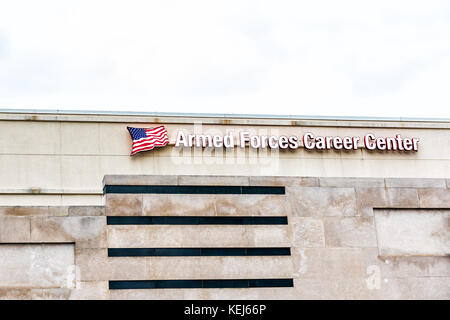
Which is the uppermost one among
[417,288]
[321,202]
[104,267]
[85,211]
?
[85,211]

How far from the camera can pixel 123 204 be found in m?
37.3

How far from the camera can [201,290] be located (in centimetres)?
3684

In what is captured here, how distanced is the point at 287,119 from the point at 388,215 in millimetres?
10950

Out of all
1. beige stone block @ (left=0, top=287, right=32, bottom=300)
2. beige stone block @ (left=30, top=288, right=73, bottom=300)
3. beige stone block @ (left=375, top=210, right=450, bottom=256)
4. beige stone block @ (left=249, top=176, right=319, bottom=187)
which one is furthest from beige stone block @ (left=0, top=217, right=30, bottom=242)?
beige stone block @ (left=375, top=210, right=450, bottom=256)

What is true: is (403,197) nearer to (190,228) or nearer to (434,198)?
(434,198)

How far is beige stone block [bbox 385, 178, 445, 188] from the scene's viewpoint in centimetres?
4016

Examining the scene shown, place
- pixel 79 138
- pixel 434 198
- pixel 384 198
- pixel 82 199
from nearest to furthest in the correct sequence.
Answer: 1. pixel 384 198
2. pixel 434 198
3. pixel 82 199
4. pixel 79 138

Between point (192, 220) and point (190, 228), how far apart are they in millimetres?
500

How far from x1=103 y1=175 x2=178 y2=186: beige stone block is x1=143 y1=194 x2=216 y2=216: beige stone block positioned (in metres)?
0.75

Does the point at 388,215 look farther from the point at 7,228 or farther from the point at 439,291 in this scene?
the point at 7,228

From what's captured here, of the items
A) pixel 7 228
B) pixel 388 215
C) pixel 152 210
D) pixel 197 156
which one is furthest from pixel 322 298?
pixel 7 228

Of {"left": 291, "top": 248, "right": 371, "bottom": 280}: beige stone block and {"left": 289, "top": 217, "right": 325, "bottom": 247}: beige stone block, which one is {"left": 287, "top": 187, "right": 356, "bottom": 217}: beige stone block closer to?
{"left": 289, "top": 217, "right": 325, "bottom": 247}: beige stone block

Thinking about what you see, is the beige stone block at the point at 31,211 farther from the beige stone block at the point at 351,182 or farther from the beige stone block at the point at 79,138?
the beige stone block at the point at 351,182

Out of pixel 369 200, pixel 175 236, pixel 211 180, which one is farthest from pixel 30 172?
pixel 369 200
